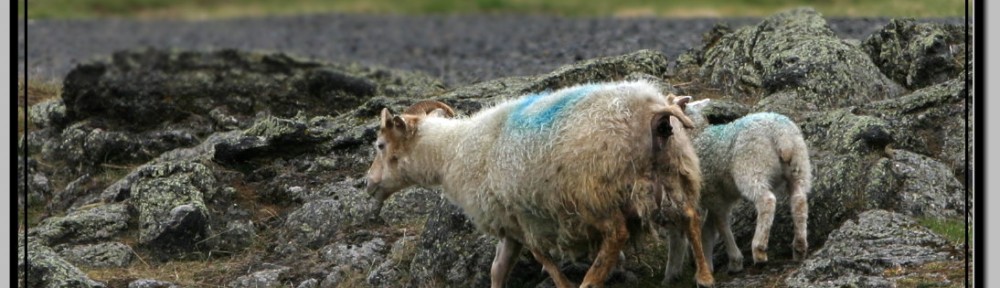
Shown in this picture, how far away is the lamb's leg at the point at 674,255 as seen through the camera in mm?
17109

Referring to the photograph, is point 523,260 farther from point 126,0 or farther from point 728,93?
point 126,0

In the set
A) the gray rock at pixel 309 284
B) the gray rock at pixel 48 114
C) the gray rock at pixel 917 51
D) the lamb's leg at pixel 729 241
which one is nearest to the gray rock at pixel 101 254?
the gray rock at pixel 309 284

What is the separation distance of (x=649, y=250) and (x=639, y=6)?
47111 millimetres

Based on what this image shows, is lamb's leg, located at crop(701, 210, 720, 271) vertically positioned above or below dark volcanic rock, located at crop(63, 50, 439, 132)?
below

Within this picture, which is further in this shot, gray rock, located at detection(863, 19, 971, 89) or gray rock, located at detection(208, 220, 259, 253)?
gray rock, located at detection(863, 19, 971, 89)

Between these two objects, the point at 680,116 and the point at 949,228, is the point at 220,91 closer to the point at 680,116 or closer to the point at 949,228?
the point at 680,116

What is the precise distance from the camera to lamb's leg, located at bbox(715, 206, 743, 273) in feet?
56.5

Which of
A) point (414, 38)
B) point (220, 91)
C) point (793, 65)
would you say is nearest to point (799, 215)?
point (793, 65)

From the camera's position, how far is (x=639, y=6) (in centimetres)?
6488

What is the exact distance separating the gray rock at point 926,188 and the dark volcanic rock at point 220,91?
8.87m

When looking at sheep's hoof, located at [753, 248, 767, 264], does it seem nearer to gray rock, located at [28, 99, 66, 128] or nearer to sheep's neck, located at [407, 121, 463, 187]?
sheep's neck, located at [407, 121, 463, 187]

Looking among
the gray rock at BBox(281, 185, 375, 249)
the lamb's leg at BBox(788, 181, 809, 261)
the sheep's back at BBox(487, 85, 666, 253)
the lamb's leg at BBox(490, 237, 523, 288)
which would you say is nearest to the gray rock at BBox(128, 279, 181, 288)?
the gray rock at BBox(281, 185, 375, 249)

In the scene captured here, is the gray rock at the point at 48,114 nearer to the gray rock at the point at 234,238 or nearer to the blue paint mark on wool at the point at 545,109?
the gray rock at the point at 234,238

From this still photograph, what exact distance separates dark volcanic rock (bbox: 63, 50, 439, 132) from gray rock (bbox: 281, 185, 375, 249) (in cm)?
418
